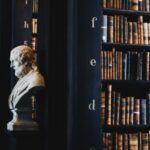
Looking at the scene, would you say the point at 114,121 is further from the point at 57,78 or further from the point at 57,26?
the point at 57,26

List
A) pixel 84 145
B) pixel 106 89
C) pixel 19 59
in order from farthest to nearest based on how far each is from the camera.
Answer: pixel 106 89, pixel 19 59, pixel 84 145

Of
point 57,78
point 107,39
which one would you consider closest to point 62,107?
point 57,78

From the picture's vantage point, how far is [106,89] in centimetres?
407

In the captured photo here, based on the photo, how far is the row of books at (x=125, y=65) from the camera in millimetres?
4047

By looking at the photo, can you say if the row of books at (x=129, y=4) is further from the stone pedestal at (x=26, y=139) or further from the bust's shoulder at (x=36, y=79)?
the stone pedestal at (x=26, y=139)

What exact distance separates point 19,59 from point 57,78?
0.33m

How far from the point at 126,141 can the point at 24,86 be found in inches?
36.7

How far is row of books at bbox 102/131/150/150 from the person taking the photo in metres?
4.01

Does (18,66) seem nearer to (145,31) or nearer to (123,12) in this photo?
(123,12)

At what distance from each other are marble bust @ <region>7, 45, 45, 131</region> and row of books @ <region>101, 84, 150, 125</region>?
540 millimetres

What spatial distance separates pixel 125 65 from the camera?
4.13m

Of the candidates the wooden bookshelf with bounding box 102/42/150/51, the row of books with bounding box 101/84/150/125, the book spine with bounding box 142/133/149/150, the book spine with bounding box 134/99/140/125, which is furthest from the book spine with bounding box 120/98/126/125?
the wooden bookshelf with bounding box 102/42/150/51

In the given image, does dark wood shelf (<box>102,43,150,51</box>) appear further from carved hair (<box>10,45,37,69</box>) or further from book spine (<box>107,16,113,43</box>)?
carved hair (<box>10,45,37,69</box>)

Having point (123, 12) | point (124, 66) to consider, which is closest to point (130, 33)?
point (123, 12)
